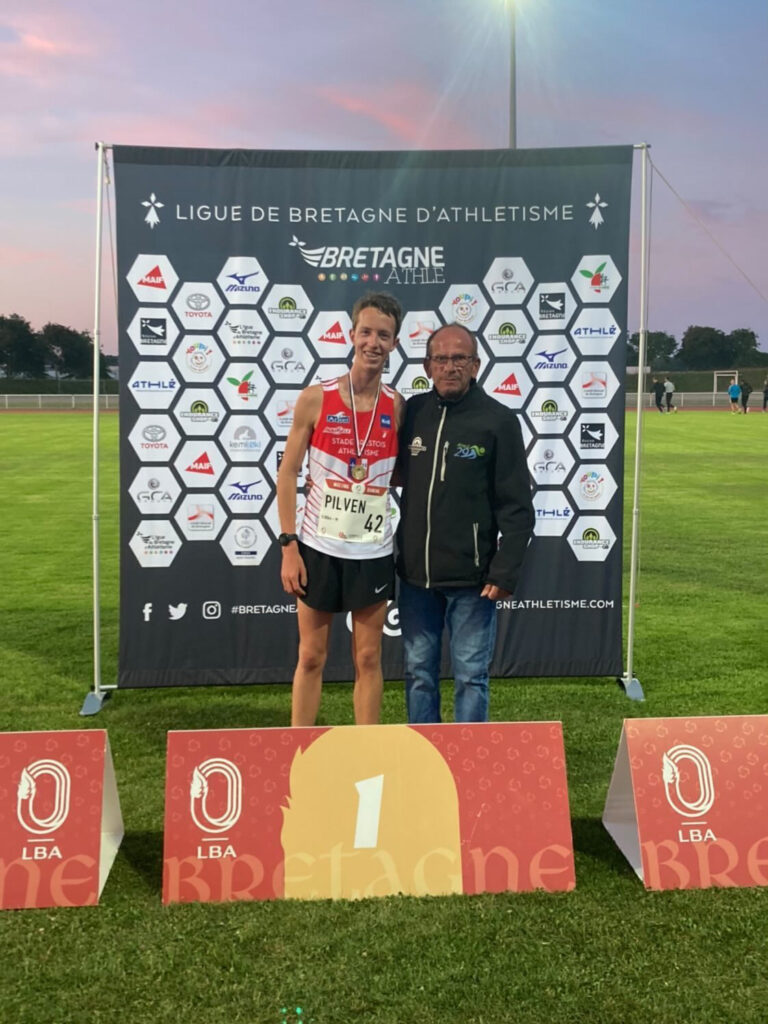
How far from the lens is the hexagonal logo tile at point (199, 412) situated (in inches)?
195

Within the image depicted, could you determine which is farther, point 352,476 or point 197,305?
point 197,305

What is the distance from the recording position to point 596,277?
4.99 metres

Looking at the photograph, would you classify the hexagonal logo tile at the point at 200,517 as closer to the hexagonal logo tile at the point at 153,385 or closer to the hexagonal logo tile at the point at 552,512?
the hexagonal logo tile at the point at 153,385

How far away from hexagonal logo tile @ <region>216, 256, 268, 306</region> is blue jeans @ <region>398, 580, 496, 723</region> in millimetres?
2117

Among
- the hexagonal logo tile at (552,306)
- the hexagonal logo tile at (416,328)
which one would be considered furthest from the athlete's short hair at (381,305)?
→ the hexagonal logo tile at (552,306)

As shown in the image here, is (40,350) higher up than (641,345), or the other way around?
(40,350)

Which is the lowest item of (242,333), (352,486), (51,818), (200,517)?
(51,818)

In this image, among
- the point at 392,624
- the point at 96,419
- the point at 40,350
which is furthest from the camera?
the point at 40,350

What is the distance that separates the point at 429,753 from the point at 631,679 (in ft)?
8.44

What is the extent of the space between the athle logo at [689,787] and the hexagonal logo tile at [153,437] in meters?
3.11

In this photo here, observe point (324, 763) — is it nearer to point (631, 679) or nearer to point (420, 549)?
point (420, 549)

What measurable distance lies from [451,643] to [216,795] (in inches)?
45.0

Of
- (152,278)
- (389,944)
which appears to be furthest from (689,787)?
A: (152,278)

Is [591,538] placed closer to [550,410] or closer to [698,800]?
[550,410]
